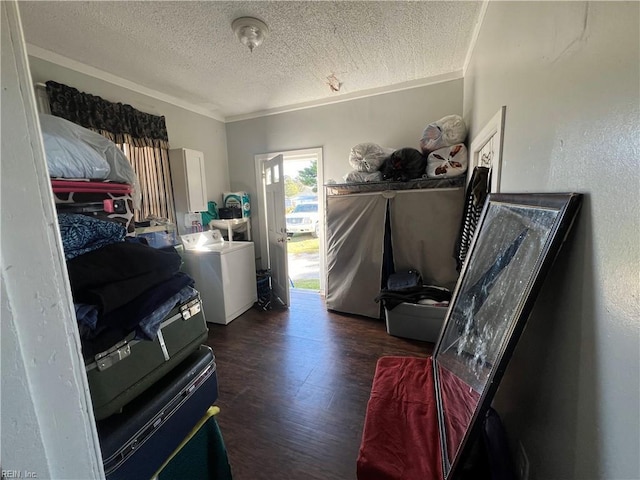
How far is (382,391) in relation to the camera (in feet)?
4.42

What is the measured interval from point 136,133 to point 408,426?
328 cm

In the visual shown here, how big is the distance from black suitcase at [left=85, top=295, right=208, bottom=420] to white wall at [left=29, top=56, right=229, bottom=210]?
2473 millimetres

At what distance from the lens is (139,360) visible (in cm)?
83

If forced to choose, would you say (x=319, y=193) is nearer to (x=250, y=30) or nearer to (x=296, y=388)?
(x=250, y=30)

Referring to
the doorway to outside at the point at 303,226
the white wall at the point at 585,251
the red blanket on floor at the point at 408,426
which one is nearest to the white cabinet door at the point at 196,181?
the doorway to outside at the point at 303,226

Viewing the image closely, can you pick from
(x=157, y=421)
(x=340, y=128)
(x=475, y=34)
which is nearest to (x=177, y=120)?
(x=340, y=128)

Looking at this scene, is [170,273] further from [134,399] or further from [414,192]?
[414,192]

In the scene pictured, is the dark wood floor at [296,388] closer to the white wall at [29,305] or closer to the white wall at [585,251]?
the white wall at [585,251]

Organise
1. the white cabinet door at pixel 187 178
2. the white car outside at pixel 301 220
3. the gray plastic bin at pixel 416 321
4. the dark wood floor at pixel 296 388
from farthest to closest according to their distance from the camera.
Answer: the white car outside at pixel 301 220, the white cabinet door at pixel 187 178, the gray plastic bin at pixel 416 321, the dark wood floor at pixel 296 388

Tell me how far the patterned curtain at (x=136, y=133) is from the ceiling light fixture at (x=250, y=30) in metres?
1.38

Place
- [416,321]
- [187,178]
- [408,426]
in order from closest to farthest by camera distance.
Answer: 1. [408,426]
2. [416,321]
3. [187,178]

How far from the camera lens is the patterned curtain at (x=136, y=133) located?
7.12ft

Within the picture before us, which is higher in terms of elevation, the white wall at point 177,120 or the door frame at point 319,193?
the white wall at point 177,120

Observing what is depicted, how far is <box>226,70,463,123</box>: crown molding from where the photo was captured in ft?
9.09
